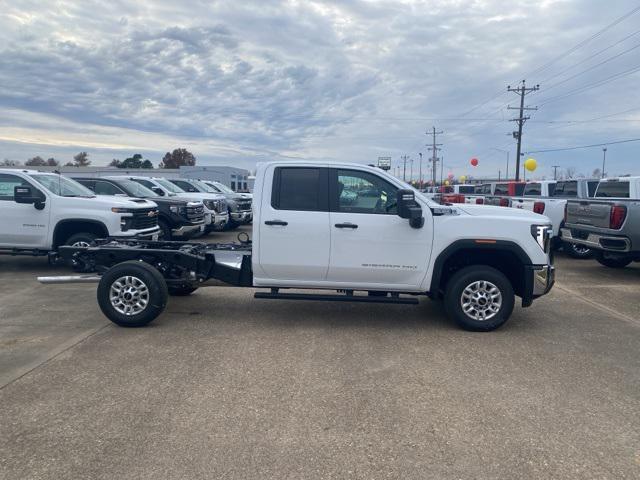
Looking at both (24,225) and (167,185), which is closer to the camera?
(24,225)

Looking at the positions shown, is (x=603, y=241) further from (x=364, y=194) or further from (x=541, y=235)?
(x=364, y=194)

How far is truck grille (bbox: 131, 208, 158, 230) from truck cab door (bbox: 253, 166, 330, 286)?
4635 millimetres

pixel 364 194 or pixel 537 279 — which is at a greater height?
Result: pixel 364 194

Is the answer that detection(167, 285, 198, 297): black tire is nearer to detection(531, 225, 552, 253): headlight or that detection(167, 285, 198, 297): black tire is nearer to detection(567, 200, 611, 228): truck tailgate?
detection(531, 225, 552, 253): headlight

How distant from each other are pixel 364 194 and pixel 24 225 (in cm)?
698

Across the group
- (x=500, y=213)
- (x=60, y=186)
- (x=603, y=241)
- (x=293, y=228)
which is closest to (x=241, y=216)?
(x=60, y=186)

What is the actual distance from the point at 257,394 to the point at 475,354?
2.42 meters

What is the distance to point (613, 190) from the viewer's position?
12.6 meters

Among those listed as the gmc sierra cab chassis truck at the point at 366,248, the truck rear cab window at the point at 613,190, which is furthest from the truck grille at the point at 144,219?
the truck rear cab window at the point at 613,190

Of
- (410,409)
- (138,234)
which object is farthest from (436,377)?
(138,234)

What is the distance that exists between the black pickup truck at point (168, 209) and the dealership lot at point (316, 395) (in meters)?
5.77

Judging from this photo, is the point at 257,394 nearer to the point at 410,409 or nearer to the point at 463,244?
the point at 410,409

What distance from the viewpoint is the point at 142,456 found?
11.2ft

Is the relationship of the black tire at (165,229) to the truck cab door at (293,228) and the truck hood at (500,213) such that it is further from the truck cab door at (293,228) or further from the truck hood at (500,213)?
the truck hood at (500,213)
